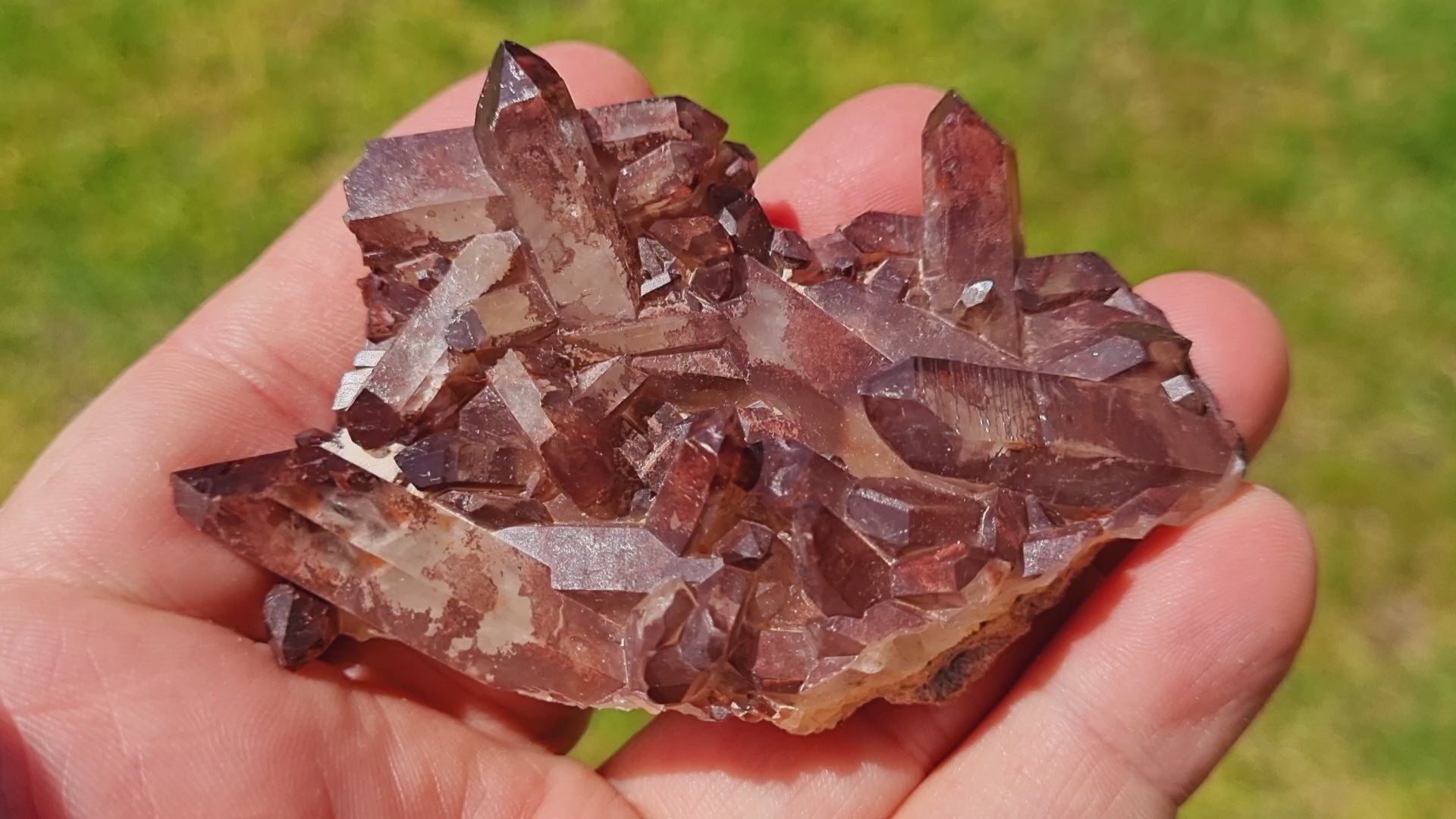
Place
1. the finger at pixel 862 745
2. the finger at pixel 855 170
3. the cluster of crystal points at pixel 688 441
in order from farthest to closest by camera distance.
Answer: the finger at pixel 855 170 < the finger at pixel 862 745 < the cluster of crystal points at pixel 688 441

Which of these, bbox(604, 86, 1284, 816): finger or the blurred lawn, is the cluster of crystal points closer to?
bbox(604, 86, 1284, 816): finger

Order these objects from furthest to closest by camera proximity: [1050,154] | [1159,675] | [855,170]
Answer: [1050,154]
[855,170]
[1159,675]

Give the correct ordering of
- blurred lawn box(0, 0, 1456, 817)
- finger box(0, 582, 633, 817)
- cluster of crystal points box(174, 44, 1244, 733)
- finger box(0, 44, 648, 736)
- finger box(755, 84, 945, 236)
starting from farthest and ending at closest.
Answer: blurred lawn box(0, 0, 1456, 817) → finger box(755, 84, 945, 236) → finger box(0, 44, 648, 736) → cluster of crystal points box(174, 44, 1244, 733) → finger box(0, 582, 633, 817)

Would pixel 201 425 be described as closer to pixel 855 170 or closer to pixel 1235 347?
pixel 855 170

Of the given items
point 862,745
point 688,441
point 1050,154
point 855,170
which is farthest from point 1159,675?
point 1050,154

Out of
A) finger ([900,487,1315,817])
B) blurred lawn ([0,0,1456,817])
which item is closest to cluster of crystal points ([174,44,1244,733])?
finger ([900,487,1315,817])

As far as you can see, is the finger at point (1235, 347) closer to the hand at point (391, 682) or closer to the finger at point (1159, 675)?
the hand at point (391, 682)

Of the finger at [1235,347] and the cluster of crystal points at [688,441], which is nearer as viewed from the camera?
the cluster of crystal points at [688,441]

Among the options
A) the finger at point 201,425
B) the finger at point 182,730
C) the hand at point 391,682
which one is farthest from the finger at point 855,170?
the finger at point 182,730
